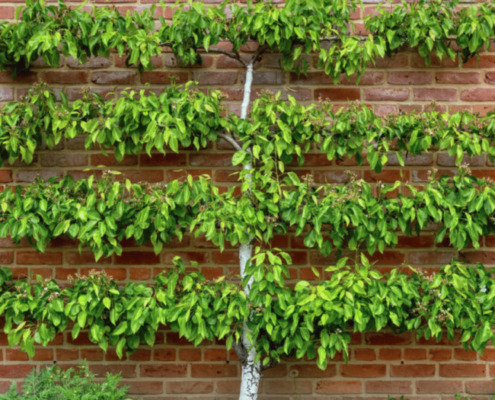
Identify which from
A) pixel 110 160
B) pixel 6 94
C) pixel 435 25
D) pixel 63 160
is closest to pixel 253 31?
pixel 435 25

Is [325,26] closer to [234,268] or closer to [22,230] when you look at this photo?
[234,268]

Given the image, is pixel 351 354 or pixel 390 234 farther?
pixel 351 354

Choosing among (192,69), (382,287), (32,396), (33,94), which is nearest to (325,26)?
(192,69)

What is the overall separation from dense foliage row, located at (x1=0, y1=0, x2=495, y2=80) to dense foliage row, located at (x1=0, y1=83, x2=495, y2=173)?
180 millimetres

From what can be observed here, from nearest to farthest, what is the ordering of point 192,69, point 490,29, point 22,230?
point 22,230, point 490,29, point 192,69

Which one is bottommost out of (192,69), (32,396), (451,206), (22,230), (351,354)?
(32,396)

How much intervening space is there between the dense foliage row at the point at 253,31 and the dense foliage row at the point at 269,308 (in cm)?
83

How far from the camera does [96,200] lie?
243cm

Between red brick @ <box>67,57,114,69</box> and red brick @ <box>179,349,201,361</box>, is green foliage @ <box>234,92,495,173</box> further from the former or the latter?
red brick @ <box>179,349,201,361</box>

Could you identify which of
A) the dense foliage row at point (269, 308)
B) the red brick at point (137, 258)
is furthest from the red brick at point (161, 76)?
the dense foliage row at point (269, 308)

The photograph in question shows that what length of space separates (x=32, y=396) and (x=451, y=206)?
5.62ft

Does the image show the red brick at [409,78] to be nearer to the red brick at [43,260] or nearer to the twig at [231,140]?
the twig at [231,140]

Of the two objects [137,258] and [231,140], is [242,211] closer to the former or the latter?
[231,140]

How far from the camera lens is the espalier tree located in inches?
91.4
